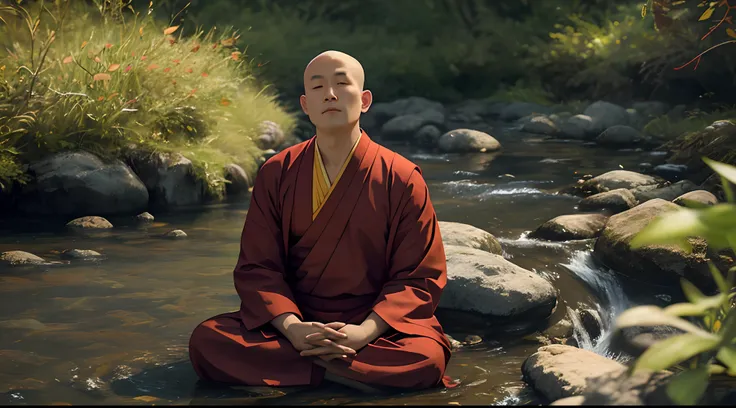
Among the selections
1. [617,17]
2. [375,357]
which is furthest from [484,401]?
[617,17]

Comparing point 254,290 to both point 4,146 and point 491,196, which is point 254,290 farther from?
point 491,196

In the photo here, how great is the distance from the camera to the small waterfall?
6.00 metres

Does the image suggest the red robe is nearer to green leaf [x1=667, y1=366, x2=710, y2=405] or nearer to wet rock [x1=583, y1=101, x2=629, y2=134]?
green leaf [x1=667, y1=366, x2=710, y2=405]

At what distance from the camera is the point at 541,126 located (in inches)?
632

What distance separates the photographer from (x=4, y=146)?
28.9ft

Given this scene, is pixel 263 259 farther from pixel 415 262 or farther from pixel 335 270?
pixel 415 262

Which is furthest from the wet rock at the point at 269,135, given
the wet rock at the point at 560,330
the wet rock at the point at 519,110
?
the wet rock at the point at 560,330

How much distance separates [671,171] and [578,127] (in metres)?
4.29

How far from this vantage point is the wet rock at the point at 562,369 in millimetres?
4172

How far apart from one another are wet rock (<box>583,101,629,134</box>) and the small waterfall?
8.32 meters

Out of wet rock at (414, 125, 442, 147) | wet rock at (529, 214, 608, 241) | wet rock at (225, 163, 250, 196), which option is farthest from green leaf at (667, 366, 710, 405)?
wet rock at (414, 125, 442, 147)

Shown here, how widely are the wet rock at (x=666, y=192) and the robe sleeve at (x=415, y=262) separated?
4920 millimetres

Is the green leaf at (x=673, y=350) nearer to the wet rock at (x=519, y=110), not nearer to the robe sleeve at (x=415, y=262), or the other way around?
the robe sleeve at (x=415, y=262)

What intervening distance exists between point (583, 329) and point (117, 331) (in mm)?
2850
